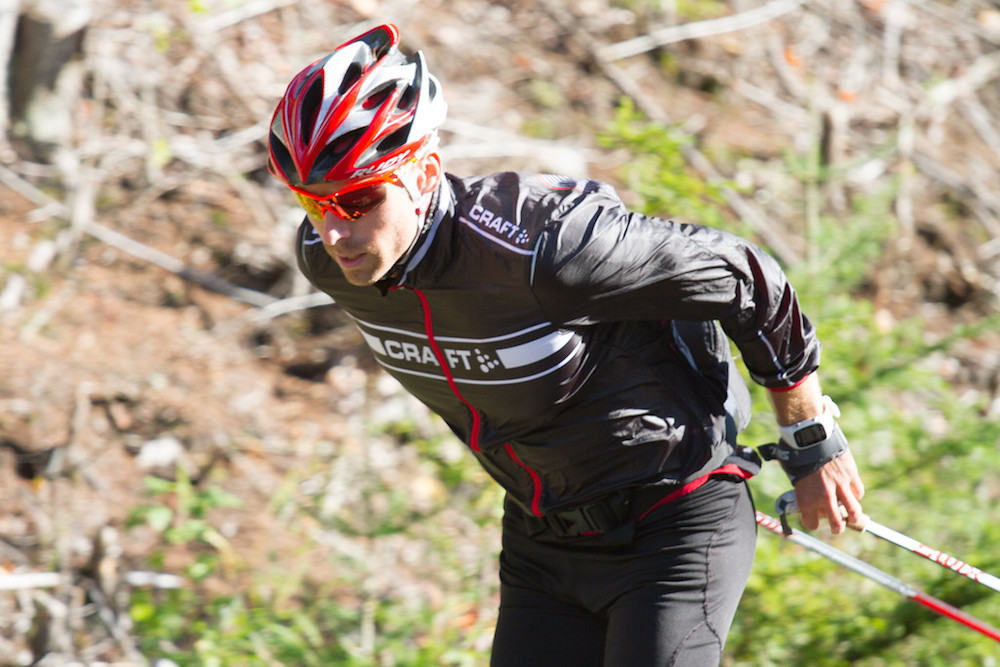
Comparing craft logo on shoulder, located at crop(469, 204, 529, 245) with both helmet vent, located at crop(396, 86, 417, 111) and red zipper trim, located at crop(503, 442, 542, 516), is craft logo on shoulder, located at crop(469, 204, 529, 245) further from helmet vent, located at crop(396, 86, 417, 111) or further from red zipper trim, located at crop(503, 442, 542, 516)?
red zipper trim, located at crop(503, 442, 542, 516)

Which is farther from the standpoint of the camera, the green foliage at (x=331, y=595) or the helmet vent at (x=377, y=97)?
the green foliage at (x=331, y=595)

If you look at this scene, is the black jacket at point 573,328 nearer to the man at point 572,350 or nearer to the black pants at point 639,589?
the man at point 572,350

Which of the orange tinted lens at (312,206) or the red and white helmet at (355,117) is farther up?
the red and white helmet at (355,117)

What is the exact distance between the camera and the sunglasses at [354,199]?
254cm

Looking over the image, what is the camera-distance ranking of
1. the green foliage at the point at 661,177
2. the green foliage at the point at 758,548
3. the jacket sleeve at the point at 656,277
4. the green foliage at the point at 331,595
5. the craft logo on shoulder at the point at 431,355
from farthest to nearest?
the green foliage at the point at 661,177 → the green foliage at the point at 758,548 → the green foliage at the point at 331,595 → the craft logo on shoulder at the point at 431,355 → the jacket sleeve at the point at 656,277

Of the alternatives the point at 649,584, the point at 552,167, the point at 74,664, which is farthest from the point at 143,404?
the point at 649,584

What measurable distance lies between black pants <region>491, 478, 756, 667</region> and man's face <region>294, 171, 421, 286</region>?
1.00m

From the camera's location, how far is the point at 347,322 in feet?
20.1

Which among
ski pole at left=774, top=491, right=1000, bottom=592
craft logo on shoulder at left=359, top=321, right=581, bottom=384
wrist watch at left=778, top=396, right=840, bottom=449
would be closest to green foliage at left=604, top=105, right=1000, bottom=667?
ski pole at left=774, top=491, right=1000, bottom=592

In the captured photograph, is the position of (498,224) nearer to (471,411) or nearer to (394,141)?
(394,141)

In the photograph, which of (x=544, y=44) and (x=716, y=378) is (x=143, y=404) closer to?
(x=716, y=378)

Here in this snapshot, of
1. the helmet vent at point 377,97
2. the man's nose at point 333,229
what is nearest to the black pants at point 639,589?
the man's nose at point 333,229

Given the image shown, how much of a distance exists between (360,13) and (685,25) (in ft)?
9.28

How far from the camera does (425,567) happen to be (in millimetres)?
4934
